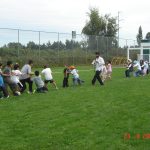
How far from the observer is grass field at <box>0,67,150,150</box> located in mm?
8391

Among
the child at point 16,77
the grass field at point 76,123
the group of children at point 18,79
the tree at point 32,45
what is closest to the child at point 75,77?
the group of children at point 18,79

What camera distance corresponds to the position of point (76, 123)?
1041cm

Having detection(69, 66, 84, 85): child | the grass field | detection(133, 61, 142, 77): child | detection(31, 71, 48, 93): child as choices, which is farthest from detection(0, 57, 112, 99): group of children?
detection(133, 61, 142, 77): child

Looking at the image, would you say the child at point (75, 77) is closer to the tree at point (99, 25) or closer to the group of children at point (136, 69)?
the group of children at point (136, 69)

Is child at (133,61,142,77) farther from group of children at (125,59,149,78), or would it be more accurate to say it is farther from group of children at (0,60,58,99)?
group of children at (0,60,58,99)

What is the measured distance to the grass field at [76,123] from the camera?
839cm

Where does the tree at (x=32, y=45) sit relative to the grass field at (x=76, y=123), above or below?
above

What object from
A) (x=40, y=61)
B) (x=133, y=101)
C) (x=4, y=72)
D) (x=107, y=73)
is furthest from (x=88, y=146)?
(x=40, y=61)

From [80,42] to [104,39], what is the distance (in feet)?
24.9

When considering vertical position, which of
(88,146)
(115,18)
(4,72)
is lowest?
(88,146)

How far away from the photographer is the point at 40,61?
43.2 meters

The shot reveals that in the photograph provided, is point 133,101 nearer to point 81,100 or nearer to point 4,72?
point 81,100

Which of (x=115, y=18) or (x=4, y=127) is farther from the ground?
(x=115, y=18)

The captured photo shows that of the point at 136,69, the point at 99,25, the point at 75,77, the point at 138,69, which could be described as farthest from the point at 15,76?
the point at 99,25
